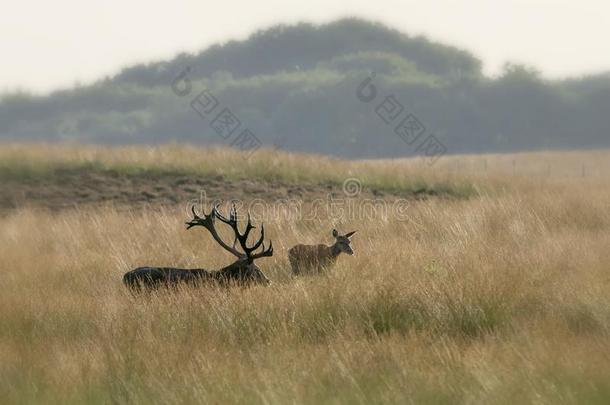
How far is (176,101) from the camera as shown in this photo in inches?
3762

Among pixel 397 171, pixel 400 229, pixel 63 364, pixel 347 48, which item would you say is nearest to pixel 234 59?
pixel 347 48

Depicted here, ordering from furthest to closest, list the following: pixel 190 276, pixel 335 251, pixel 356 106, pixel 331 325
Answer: pixel 356 106, pixel 335 251, pixel 190 276, pixel 331 325

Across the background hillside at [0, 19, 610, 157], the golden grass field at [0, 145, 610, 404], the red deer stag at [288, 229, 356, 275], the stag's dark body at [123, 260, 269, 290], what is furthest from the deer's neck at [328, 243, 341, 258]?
the background hillside at [0, 19, 610, 157]

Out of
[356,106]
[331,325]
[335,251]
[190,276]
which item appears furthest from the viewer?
[356,106]

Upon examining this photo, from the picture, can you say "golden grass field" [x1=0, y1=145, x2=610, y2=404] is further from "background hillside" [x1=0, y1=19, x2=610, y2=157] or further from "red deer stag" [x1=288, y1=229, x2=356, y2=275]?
"background hillside" [x1=0, y1=19, x2=610, y2=157]

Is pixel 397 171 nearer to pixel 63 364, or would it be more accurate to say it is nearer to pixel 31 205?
pixel 31 205

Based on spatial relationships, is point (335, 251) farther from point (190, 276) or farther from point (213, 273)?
point (190, 276)

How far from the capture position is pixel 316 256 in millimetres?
11336

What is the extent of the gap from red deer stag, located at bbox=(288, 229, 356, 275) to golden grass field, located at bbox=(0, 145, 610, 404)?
0.20 m

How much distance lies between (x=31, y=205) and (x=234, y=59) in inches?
3638

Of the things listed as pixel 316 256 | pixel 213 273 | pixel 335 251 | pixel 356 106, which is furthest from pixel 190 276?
pixel 356 106

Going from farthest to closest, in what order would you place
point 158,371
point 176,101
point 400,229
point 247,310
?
point 176,101 < point 400,229 < point 247,310 < point 158,371

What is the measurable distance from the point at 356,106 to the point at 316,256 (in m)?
73.7

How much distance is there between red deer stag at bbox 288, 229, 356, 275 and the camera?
11.1 meters
